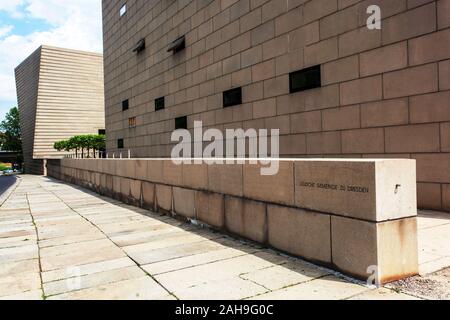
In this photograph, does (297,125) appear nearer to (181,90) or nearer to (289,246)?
(289,246)

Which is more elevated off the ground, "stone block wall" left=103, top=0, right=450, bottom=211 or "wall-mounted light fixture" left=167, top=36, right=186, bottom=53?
"wall-mounted light fixture" left=167, top=36, right=186, bottom=53

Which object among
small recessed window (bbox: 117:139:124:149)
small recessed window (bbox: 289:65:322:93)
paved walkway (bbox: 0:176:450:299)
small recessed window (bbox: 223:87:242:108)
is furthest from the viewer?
small recessed window (bbox: 117:139:124:149)

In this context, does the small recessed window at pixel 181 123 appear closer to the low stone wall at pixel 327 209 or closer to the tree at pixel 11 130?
the low stone wall at pixel 327 209

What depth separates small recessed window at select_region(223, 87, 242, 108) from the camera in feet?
43.7

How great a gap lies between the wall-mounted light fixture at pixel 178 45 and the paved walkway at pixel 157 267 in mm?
11669

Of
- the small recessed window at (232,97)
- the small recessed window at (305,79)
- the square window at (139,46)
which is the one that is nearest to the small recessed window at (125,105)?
the square window at (139,46)

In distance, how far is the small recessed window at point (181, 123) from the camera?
55.6ft

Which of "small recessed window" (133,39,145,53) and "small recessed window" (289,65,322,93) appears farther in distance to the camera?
"small recessed window" (133,39,145,53)

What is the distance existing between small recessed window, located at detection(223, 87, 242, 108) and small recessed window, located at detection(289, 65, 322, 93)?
8.94 ft

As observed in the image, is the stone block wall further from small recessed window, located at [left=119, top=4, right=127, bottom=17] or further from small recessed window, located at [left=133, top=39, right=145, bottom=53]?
small recessed window, located at [left=119, top=4, right=127, bottom=17]

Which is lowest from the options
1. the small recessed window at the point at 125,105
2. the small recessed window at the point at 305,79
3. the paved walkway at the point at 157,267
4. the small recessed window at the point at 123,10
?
the paved walkway at the point at 157,267

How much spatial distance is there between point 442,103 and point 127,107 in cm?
1992

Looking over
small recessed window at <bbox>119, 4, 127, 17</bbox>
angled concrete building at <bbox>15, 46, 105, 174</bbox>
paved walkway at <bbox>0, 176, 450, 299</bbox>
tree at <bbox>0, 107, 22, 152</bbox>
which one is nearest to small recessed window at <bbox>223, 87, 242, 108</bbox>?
paved walkway at <bbox>0, 176, 450, 299</bbox>

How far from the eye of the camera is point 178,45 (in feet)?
55.9
